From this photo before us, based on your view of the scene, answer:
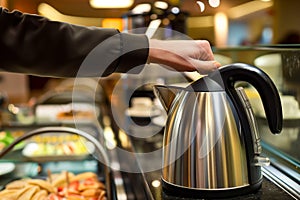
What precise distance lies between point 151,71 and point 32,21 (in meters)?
1.11

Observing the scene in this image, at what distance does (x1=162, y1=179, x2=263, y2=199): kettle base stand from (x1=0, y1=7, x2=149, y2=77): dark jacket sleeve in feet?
0.79

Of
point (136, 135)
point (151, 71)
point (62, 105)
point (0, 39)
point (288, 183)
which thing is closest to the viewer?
point (0, 39)

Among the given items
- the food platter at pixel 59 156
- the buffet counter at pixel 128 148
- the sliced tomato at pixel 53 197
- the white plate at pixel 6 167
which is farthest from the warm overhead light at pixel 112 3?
the sliced tomato at pixel 53 197

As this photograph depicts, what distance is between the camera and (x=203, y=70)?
31.5 inches

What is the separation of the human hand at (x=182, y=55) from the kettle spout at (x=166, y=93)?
63 millimetres

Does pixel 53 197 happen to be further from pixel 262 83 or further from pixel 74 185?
pixel 262 83

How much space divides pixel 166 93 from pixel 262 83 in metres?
0.20

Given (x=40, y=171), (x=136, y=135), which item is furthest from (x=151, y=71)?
(x=40, y=171)

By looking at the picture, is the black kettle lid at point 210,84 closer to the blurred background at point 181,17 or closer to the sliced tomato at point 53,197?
the blurred background at point 181,17

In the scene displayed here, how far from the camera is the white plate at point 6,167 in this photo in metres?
1.45

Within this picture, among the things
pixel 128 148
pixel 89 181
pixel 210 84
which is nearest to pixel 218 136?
pixel 210 84

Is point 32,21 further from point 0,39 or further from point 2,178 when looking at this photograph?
point 2,178

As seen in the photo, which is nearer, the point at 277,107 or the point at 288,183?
the point at 277,107

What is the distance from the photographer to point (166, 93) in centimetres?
88
